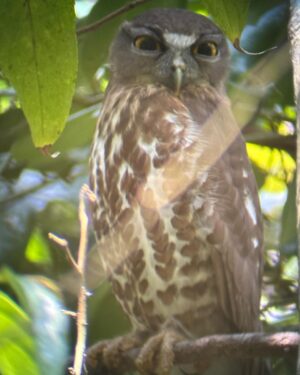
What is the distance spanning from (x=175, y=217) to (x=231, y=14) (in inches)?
32.1

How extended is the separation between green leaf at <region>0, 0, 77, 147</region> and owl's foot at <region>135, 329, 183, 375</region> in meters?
0.83

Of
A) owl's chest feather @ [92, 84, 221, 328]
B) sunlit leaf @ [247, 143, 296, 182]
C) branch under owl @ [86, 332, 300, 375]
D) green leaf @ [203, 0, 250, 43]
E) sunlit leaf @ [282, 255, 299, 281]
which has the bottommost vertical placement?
sunlit leaf @ [282, 255, 299, 281]

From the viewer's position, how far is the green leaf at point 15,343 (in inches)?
62.2

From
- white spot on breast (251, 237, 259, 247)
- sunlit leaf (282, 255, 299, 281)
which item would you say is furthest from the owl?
sunlit leaf (282, 255, 299, 281)

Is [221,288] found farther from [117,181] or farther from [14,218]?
[14,218]

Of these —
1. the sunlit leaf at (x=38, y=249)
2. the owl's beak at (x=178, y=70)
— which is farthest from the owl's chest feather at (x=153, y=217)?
the sunlit leaf at (x=38, y=249)

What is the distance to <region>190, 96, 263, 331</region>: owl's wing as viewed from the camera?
110 inches

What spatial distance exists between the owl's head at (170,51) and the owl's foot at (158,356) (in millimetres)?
890

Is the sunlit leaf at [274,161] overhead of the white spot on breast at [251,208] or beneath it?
beneath

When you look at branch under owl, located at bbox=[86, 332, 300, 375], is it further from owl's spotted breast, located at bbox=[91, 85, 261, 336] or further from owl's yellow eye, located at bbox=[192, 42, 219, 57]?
owl's yellow eye, located at bbox=[192, 42, 219, 57]

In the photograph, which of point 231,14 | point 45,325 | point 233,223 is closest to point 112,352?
point 233,223

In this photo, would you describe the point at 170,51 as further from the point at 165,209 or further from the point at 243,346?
the point at 243,346

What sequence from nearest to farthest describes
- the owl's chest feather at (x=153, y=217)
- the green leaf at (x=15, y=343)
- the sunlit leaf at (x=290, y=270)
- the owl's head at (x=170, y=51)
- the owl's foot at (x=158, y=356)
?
the green leaf at (x=15, y=343)
the owl's foot at (x=158, y=356)
the owl's chest feather at (x=153, y=217)
the owl's head at (x=170, y=51)
the sunlit leaf at (x=290, y=270)

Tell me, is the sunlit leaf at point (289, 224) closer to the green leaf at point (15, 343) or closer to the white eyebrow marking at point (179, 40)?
the white eyebrow marking at point (179, 40)
